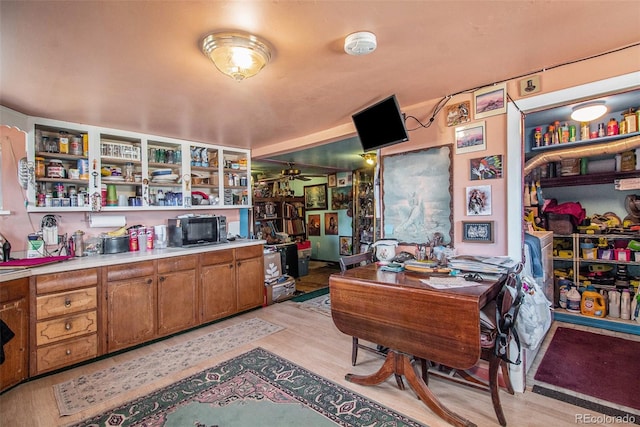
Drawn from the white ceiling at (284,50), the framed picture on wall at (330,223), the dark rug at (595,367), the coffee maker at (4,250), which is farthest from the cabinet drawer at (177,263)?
the framed picture on wall at (330,223)

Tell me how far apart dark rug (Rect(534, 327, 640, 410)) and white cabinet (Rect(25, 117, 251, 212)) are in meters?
3.87

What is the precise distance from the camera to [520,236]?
2135mm

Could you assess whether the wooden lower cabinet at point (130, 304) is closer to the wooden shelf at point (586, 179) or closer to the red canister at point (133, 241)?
the red canister at point (133, 241)

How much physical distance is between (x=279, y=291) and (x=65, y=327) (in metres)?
2.36

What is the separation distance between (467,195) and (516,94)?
801mm

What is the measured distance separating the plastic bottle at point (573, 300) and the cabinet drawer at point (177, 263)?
421 centimetres

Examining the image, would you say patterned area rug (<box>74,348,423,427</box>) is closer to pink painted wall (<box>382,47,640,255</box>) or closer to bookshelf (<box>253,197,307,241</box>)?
pink painted wall (<box>382,47,640,255</box>)

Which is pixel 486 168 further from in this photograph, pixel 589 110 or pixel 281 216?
pixel 281 216

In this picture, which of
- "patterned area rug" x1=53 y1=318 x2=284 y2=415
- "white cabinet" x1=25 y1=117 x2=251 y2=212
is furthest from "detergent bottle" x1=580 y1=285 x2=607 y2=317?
"white cabinet" x1=25 y1=117 x2=251 y2=212

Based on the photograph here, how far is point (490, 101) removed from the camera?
226 cm

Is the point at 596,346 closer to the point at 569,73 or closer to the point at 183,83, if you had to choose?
the point at 569,73

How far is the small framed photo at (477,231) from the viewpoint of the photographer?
227 centimetres

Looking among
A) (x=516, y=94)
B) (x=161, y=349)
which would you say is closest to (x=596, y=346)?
(x=516, y=94)

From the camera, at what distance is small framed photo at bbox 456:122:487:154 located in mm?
2309
